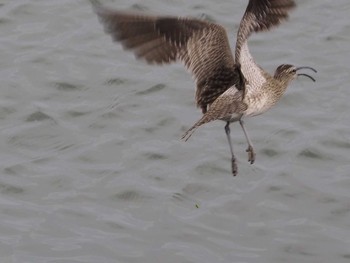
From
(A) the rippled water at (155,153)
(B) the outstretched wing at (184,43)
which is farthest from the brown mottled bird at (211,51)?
(A) the rippled water at (155,153)

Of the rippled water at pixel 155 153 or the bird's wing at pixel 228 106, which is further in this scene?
the rippled water at pixel 155 153

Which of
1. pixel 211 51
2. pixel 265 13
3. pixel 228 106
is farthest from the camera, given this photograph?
pixel 211 51

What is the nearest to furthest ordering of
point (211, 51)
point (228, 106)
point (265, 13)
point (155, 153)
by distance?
point (228, 106) < point (265, 13) < point (211, 51) < point (155, 153)

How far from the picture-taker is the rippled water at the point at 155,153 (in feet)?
41.3

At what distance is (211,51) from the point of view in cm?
1120

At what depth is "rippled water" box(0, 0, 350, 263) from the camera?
12602 millimetres

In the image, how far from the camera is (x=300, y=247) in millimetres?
12609

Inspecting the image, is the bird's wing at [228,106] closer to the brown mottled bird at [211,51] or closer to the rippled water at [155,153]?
the brown mottled bird at [211,51]

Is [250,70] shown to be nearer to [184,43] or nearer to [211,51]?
[211,51]

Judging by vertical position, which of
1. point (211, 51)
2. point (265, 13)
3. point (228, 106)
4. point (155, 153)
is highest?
point (265, 13)

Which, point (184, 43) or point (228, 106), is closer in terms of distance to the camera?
point (228, 106)

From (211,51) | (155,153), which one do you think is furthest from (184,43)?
(155,153)

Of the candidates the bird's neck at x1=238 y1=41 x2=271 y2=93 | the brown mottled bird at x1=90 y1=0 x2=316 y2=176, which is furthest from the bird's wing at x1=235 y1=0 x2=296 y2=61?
the bird's neck at x1=238 y1=41 x2=271 y2=93

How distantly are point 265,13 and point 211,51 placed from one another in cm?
58
